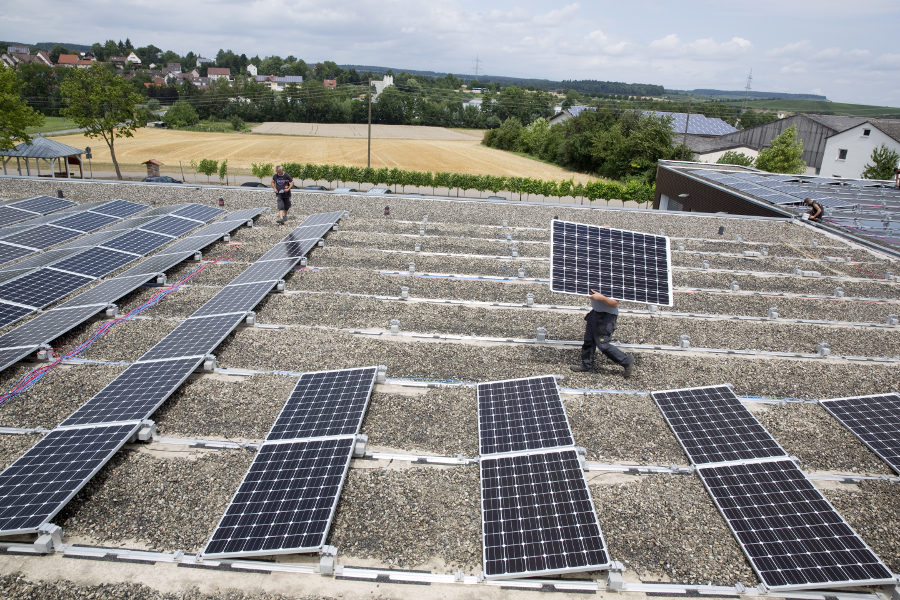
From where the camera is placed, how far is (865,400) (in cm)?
1041

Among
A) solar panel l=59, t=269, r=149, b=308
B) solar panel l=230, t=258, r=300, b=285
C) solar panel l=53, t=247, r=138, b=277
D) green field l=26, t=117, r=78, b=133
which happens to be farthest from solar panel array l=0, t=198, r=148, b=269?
green field l=26, t=117, r=78, b=133

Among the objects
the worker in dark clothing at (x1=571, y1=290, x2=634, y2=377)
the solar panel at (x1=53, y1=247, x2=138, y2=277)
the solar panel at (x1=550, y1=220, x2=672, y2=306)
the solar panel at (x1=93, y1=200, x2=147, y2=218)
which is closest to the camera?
the worker in dark clothing at (x1=571, y1=290, x2=634, y2=377)

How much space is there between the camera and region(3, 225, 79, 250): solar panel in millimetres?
18781

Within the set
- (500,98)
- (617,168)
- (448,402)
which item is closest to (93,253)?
(448,402)

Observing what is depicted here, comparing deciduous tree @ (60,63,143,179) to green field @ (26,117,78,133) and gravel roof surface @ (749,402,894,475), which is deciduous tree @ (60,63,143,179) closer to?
green field @ (26,117,78,133)

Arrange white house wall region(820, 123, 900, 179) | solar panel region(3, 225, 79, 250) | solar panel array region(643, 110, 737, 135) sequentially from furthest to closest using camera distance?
solar panel array region(643, 110, 737, 135) < white house wall region(820, 123, 900, 179) < solar panel region(3, 225, 79, 250)

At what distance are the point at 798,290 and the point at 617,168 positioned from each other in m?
63.9

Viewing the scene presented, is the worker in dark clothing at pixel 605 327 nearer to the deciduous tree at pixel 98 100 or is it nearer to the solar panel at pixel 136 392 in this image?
the solar panel at pixel 136 392

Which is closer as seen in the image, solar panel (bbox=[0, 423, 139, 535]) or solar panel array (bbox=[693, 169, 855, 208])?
solar panel (bbox=[0, 423, 139, 535])

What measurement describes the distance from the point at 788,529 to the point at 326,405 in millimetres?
7178

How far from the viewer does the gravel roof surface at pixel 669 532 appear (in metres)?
6.71

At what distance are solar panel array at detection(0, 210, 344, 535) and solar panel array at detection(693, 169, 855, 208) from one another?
2800cm

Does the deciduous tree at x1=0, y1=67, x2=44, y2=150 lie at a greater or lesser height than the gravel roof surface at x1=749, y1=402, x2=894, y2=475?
greater

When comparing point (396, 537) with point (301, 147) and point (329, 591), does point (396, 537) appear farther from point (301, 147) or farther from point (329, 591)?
point (301, 147)
